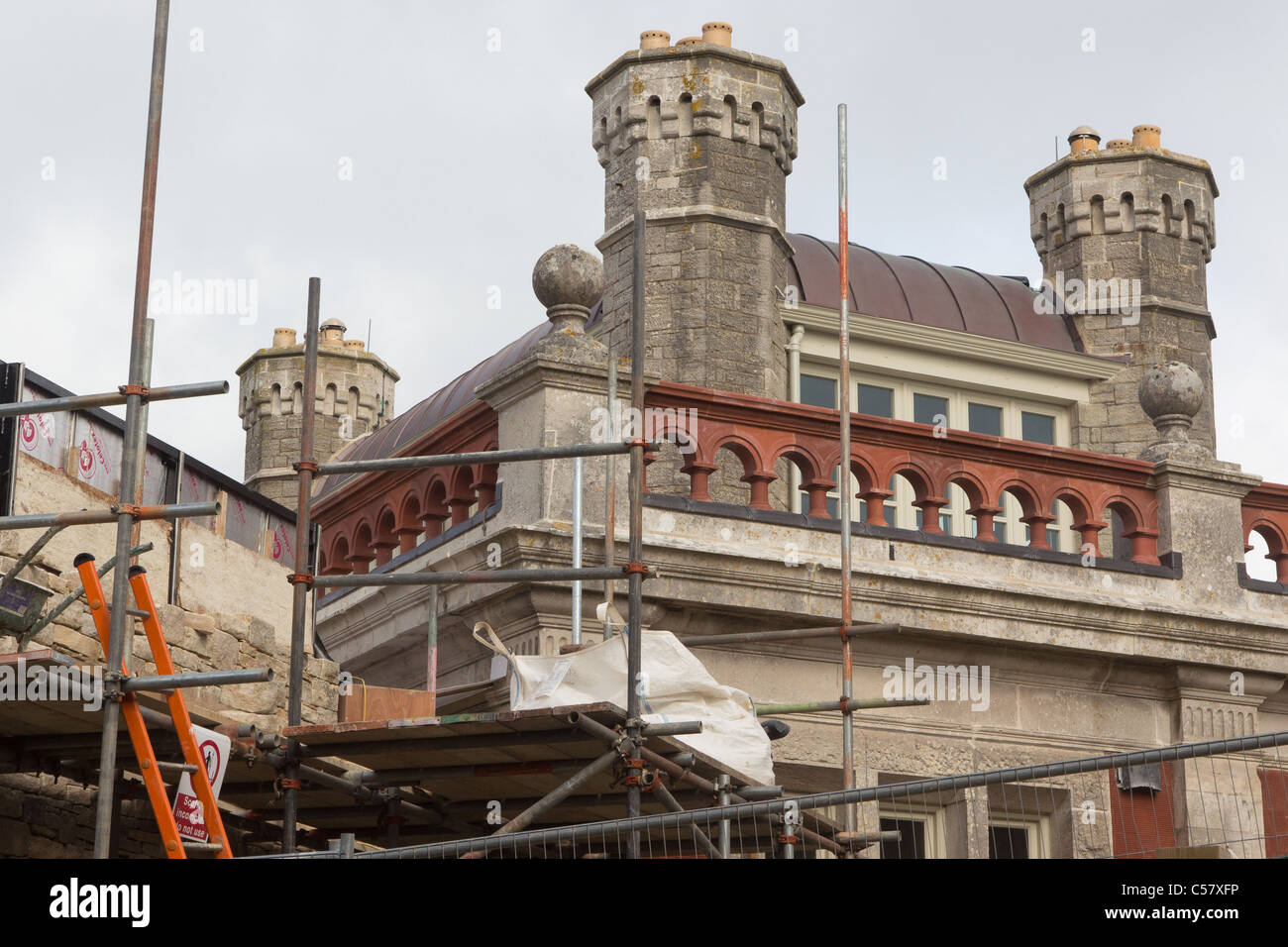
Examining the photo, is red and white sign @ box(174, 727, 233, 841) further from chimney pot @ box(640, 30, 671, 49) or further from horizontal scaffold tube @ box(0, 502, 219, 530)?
chimney pot @ box(640, 30, 671, 49)

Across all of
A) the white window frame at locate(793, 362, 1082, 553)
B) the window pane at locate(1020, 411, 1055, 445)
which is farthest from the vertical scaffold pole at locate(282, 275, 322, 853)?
the window pane at locate(1020, 411, 1055, 445)

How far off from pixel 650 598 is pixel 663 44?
664 cm

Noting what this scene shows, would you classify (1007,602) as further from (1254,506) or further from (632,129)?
(632,129)

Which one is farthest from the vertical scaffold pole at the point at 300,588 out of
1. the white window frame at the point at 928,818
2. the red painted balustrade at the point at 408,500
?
the white window frame at the point at 928,818

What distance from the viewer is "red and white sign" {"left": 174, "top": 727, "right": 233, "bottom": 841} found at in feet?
31.0

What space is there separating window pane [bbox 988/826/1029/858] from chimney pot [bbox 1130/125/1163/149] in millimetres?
8686

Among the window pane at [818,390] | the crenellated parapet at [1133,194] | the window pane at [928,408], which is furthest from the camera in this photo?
the crenellated parapet at [1133,194]

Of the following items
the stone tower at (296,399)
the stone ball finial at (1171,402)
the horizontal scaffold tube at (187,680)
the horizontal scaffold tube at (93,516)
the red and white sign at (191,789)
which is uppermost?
the stone tower at (296,399)

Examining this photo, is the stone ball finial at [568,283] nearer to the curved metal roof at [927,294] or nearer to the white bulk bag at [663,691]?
the white bulk bag at [663,691]

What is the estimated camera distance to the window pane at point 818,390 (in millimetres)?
18078

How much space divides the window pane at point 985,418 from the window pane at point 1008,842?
16.7ft

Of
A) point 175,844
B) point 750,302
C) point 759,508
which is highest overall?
point 750,302

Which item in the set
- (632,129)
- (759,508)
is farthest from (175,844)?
(632,129)

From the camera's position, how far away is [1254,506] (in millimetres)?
15594
